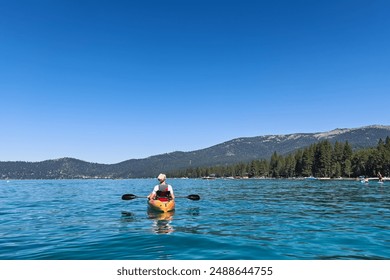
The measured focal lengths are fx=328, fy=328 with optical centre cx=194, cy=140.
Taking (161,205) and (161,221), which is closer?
(161,221)

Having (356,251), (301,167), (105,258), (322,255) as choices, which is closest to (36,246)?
(105,258)

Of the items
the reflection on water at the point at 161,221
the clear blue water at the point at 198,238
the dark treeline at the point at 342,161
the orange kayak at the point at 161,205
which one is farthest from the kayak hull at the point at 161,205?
the dark treeline at the point at 342,161

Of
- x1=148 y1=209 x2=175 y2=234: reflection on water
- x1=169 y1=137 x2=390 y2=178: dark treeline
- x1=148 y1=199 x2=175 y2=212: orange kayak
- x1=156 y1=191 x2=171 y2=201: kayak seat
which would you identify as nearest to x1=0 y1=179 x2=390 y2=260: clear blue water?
x1=148 y1=209 x2=175 y2=234: reflection on water

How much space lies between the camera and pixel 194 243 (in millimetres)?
13508

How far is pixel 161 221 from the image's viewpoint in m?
20.2

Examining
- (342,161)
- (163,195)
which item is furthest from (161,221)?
(342,161)

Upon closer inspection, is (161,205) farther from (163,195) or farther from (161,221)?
(161,221)

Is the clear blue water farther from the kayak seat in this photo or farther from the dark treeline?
the dark treeline

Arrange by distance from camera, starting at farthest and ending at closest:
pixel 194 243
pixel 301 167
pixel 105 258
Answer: pixel 301 167, pixel 194 243, pixel 105 258

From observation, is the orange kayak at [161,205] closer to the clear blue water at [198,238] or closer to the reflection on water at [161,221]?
the reflection on water at [161,221]

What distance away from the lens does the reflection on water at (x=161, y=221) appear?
16750 millimetres
